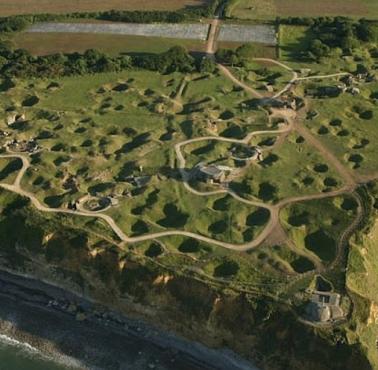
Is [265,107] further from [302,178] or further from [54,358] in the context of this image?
[54,358]

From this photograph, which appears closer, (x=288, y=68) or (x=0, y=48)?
(x=288, y=68)

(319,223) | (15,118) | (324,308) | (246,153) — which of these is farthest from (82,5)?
(324,308)

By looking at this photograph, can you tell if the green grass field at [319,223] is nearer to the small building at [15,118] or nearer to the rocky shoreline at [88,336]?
the rocky shoreline at [88,336]

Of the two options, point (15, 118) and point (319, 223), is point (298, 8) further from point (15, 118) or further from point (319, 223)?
Answer: point (319, 223)

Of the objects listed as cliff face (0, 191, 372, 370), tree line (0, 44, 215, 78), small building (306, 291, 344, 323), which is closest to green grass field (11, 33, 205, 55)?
tree line (0, 44, 215, 78)

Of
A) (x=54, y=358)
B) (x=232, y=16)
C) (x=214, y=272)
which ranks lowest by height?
(x=54, y=358)

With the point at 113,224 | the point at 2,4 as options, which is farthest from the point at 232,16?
the point at 113,224
